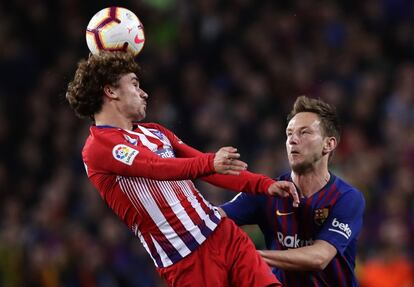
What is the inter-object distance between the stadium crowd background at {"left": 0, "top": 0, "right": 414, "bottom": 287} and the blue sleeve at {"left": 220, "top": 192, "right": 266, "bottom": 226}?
328cm

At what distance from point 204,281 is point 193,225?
29cm

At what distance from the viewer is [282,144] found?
33.3ft

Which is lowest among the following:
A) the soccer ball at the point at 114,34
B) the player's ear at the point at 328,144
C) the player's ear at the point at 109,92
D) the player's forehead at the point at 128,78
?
the player's ear at the point at 328,144

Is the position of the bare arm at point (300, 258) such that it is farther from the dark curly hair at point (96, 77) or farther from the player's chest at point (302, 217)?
the dark curly hair at point (96, 77)

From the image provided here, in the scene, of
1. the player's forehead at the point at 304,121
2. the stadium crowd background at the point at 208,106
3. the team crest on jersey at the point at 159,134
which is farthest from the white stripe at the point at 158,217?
the stadium crowd background at the point at 208,106

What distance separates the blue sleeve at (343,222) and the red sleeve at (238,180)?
476 millimetres

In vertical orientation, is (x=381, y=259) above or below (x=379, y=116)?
below

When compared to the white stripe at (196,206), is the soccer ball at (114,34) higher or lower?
higher

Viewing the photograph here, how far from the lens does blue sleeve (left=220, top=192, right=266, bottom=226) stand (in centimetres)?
557

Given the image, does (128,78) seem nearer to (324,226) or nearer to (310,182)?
(310,182)

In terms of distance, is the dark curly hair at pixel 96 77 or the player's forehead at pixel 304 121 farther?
the player's forehead at pixel 304 121

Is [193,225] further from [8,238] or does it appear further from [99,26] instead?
[8,238]

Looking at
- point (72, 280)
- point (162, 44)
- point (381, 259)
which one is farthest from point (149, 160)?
point (162, 44)

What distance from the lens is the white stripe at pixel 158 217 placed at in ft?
16.0
